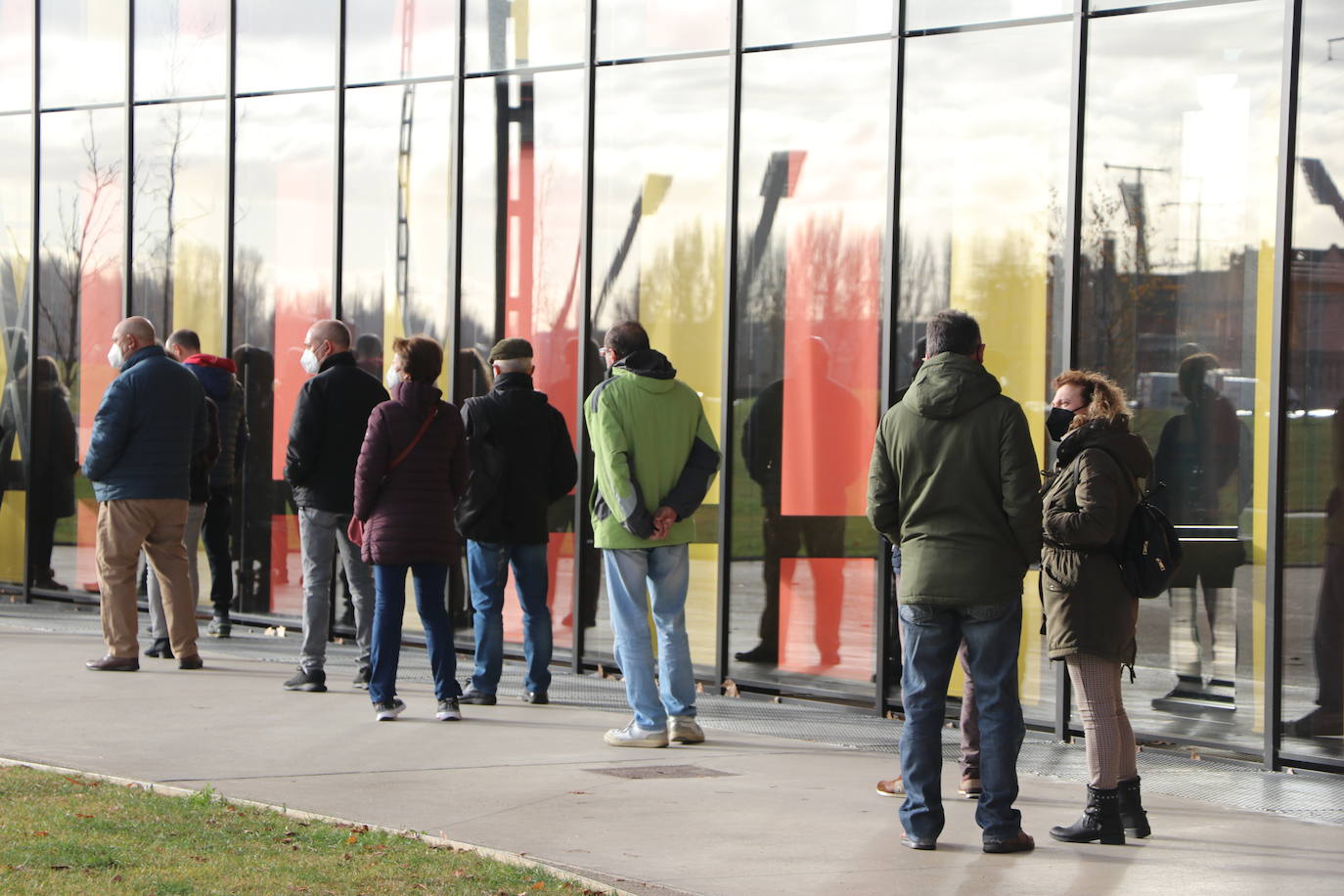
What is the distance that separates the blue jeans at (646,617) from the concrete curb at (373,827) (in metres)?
2.14

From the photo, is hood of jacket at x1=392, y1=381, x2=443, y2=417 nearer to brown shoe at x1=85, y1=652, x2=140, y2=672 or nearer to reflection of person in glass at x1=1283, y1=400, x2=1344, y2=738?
brown shoe at x1=85, y1=652, x2=140, y2=672

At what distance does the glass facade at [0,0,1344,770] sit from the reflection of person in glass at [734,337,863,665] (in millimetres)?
23

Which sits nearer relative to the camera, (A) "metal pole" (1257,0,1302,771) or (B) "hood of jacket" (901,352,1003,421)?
(B) "hood of jacket" (901,352,1003,421)

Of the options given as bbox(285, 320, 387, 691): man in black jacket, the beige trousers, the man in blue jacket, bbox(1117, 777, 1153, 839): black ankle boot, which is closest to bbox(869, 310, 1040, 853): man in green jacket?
bbox(1117, 777, 1153, 839): black ankle boot

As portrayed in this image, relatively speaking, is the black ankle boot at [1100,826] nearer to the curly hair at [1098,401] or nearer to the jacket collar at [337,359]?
the curly hair at [1098,401]

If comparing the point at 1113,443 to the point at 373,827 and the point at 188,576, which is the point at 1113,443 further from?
the point at 188,576

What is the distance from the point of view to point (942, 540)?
6.25 m

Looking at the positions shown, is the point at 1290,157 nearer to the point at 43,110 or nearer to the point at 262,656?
the point at 262,656

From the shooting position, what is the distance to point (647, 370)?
8297mm

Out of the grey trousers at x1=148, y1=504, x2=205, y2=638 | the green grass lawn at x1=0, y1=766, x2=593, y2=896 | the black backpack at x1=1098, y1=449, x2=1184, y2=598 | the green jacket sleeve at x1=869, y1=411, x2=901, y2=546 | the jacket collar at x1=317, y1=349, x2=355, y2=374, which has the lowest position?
the green grass lawn at x1=0, y1=766, x2=593, y2=896

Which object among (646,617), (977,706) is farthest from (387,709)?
(977,706)

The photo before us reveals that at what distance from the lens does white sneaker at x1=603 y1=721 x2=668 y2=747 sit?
8.36 meters

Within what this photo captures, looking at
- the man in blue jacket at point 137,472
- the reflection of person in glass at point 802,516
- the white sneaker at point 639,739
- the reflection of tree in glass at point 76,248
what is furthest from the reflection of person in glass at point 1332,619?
the reflection of tree in glass at point 76,248

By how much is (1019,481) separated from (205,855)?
299 centimetres
